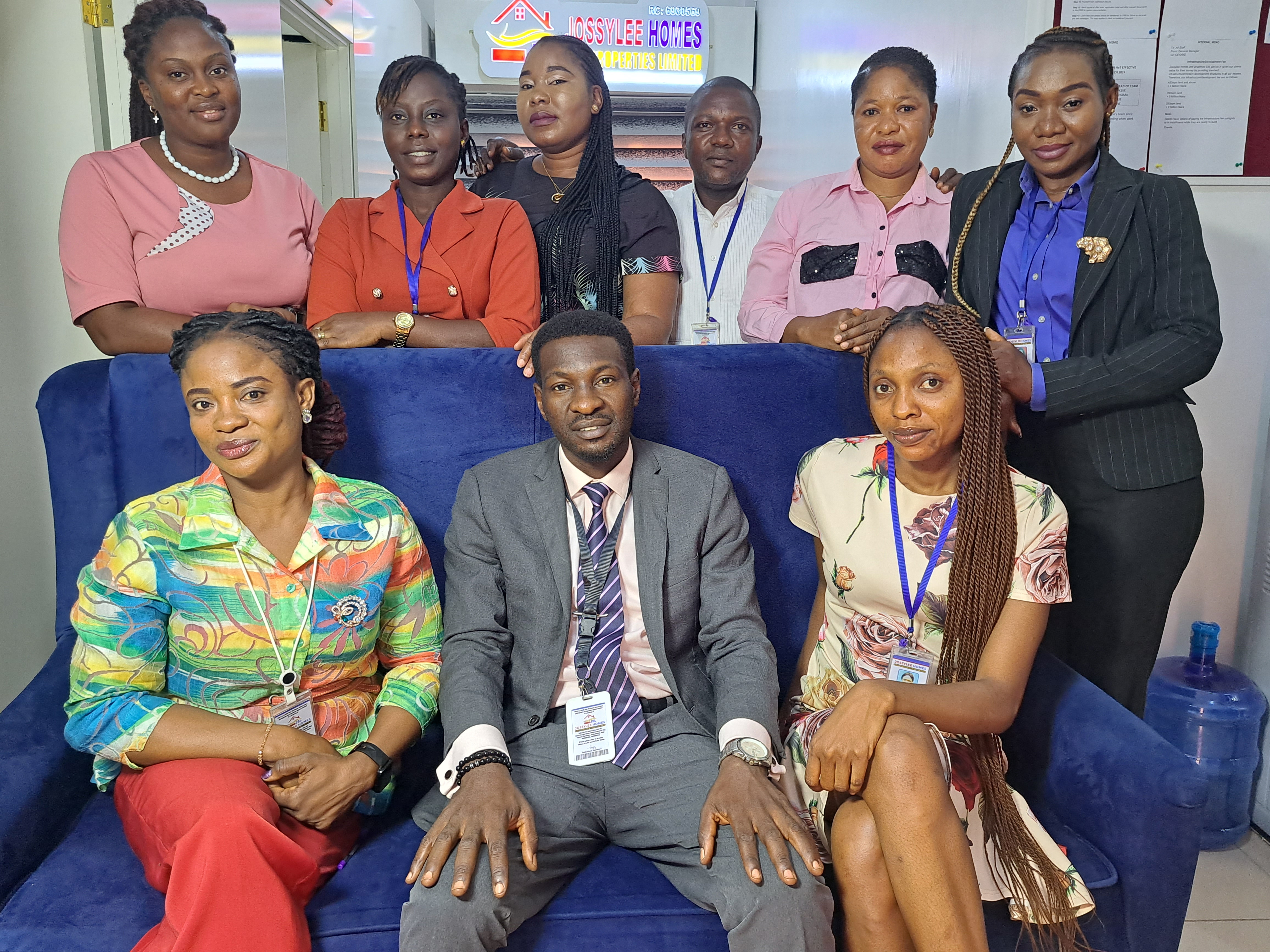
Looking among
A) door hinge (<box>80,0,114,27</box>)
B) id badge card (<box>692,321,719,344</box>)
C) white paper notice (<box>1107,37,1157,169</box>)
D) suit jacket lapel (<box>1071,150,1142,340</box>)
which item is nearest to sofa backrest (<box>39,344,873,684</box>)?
suit jacket lapel (<box>1071,150,1142,340</box>)

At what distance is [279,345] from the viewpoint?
1695mm

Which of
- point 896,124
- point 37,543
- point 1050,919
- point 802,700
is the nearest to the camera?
point 1050,919

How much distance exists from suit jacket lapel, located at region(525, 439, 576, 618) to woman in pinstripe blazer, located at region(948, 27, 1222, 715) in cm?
95

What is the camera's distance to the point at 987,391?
1.78 meters

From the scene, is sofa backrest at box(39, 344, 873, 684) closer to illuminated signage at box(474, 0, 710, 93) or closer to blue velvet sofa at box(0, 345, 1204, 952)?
blue velvet sofa at box(0, 345, 1204, 952)

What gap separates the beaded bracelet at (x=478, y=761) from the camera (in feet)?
5.22

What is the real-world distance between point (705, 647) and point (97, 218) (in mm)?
1628

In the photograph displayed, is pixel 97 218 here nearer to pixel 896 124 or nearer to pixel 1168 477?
pixel 896 124

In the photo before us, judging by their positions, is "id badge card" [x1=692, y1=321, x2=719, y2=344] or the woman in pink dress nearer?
the woman in pink dress

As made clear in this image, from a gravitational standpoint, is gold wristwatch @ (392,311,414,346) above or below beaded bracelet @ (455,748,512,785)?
above

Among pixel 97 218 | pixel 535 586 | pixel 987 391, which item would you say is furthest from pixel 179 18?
pixel 987 391

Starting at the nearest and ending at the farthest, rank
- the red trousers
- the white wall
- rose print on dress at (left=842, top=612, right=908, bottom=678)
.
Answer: the red trousers < rose print on dress at (left=842, top=612, right=908, bottom=678) < the white wall

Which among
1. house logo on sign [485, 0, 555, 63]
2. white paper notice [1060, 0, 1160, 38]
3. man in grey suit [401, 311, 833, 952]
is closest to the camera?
man in grey suit [401, 311, 833, 952]

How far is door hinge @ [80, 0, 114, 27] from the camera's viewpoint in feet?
8.47
